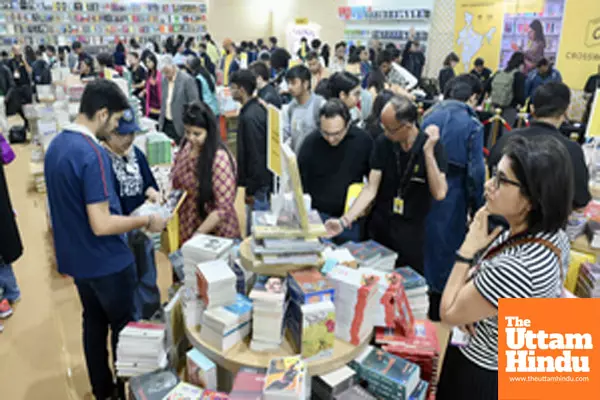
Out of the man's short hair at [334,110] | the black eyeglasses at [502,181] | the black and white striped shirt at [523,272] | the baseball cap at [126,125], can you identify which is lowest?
the black and white striped shirt at [523,272]

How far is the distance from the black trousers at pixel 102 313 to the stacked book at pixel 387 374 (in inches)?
51.2

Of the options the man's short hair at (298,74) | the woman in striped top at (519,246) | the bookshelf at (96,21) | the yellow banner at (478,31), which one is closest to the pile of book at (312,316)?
the woman in striped top at (519,246)

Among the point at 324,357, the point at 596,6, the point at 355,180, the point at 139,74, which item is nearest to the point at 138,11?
the point at 139,74

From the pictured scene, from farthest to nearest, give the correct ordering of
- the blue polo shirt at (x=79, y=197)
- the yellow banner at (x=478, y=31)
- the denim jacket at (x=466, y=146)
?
the yellow banner at (x=478, y=31) → the denim jacket at (x=466, y=146) → the blue polo shirt at (x=79, y=197)

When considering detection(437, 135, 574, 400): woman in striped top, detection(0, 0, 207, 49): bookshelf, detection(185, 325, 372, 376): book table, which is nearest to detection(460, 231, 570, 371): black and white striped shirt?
detection(437, 135, 574, 400): woman in striped top

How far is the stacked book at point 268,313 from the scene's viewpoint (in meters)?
1.71

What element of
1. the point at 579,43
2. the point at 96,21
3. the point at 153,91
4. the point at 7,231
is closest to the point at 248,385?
the point at 7,231

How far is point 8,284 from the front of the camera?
382cm

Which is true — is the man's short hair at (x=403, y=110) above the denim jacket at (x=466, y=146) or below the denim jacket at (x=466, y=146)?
above

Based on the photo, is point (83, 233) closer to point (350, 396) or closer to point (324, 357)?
point (324, 357)

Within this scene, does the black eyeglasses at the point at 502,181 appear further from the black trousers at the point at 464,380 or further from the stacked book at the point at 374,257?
the stacked book at the point at 374,257

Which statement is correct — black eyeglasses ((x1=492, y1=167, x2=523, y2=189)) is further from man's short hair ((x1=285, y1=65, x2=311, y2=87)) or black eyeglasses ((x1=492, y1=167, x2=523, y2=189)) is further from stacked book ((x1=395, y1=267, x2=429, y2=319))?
man's short hair ((x1=285, y1=65, x2=311, y2=87))

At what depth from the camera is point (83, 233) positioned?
7.30 ft

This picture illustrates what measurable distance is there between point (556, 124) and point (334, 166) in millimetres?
1501
